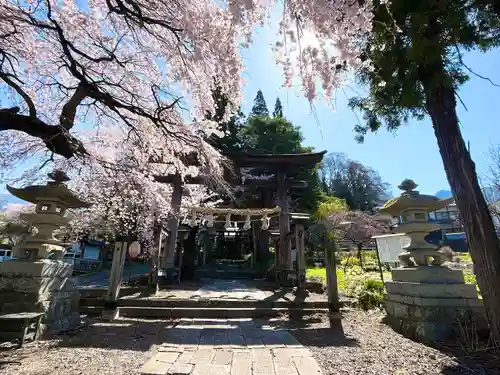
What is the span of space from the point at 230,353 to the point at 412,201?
3658mm

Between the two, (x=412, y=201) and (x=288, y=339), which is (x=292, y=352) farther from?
(x=412, y=201)

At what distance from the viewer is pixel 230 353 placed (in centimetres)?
328

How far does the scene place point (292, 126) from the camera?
19844 mm

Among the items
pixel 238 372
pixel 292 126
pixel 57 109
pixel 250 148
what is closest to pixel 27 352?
pixel 238 372

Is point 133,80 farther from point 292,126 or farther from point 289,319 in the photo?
point 292,126

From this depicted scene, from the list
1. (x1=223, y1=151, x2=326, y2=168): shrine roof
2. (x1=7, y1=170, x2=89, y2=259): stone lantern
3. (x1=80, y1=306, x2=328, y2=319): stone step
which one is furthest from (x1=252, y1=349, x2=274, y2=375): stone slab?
(x1=223, y1=151, x2=326, y2=168): shrine roof

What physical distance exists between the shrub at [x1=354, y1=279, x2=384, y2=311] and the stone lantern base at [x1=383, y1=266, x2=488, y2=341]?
1474mm

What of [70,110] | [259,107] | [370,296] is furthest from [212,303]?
[259,107]

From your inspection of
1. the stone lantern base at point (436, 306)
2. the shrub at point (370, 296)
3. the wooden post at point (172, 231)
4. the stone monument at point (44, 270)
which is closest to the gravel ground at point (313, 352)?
the stone lantern base at point (436, 306)

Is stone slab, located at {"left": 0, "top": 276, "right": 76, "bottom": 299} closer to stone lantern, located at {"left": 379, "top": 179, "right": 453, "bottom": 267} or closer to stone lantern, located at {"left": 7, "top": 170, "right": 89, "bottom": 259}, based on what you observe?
stone lantern, located at {"left": 7, "top": 170, "right": 89, "bottom": 259}

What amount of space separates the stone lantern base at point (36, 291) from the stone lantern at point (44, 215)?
0.73 ft

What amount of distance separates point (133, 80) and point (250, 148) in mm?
13677

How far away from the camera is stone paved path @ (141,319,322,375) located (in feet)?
9.01

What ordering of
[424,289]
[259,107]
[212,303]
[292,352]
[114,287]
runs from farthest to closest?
[259,107] < [212,303] < [114,287] < [424,289] < [292,352]
